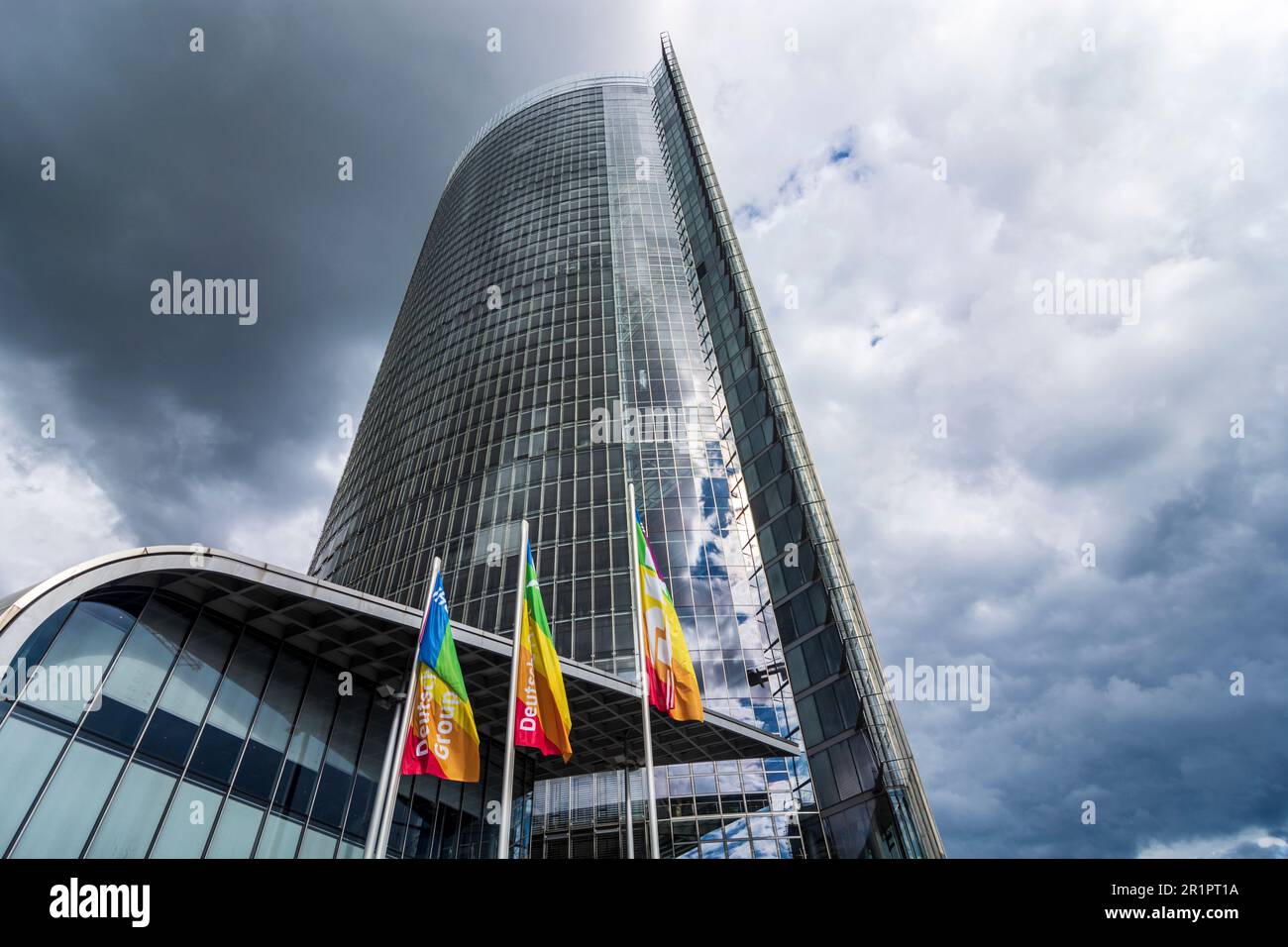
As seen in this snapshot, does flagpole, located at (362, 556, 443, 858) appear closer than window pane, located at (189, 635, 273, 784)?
Yes

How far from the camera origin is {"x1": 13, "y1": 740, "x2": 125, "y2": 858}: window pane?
16484 mm

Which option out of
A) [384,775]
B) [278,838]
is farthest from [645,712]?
[278,838]

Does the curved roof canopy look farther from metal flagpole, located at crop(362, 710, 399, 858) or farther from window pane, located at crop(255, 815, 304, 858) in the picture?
window pane, located at crop(255, 815, 304, 858)

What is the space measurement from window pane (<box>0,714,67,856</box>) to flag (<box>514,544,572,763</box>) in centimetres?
1057

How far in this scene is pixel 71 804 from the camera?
17.3 metres

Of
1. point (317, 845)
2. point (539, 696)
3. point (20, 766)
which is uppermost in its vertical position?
point (539, 696)

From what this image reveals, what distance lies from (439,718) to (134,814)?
7.87 m

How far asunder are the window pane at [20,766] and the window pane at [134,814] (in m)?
1.88

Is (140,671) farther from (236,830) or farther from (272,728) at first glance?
(236,830)

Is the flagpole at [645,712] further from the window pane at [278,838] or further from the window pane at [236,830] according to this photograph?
the window pane at [236,830]

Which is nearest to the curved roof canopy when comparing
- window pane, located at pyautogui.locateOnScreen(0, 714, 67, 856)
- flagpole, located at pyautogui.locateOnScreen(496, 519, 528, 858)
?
window pane, located at pyautogui.locateOnScreen(0, 714, 67, 856)

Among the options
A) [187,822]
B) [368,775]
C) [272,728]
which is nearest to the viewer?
[187,822]
